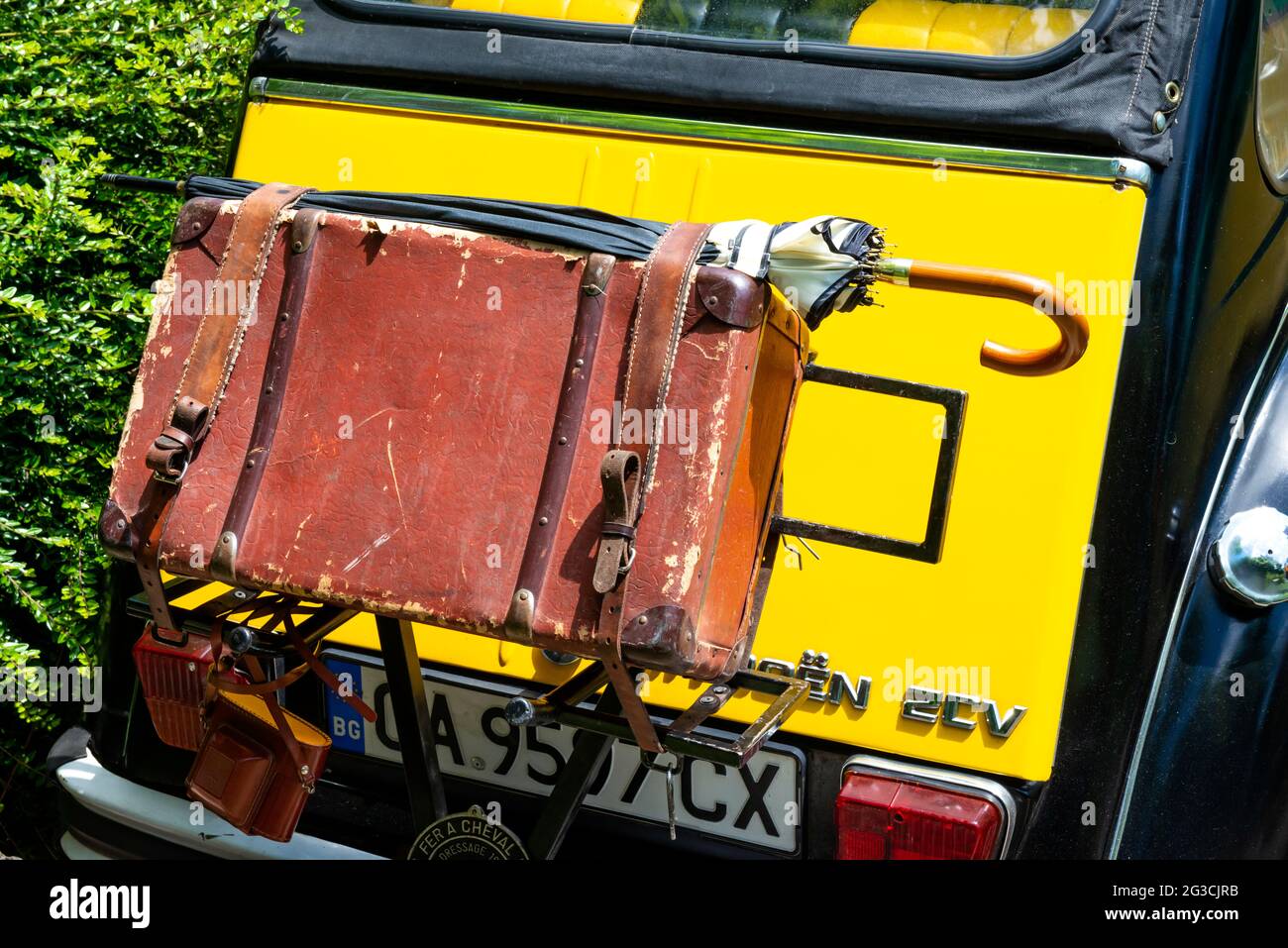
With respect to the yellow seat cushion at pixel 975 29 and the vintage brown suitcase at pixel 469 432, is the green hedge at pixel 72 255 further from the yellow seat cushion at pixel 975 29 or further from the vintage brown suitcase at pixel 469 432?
the yellow seat cushion at pixel 975 29

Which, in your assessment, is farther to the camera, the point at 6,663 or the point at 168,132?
the point at 168,132

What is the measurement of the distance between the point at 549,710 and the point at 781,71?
136 centimetres

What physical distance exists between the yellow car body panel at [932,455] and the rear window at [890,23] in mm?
293

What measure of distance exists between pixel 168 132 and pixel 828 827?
231 centimetres

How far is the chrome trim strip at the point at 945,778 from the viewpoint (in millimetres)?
2250

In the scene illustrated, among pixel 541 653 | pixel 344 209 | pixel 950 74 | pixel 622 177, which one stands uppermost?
pixel 950 74

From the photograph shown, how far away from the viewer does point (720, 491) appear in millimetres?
1959

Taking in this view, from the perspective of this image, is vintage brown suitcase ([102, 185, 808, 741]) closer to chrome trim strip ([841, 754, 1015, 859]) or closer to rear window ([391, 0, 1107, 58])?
chrome trim strip ([841, 754, 1015, 859])

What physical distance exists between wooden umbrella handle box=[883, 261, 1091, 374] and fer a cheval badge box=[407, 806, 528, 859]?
1.12m

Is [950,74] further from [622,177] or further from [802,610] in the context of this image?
[802,610]

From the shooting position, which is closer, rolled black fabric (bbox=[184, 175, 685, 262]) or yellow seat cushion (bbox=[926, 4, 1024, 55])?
rolled black fabric (bbox=[184, 175, 685, 262])

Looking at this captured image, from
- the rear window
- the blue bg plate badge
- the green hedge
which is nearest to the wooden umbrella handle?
the rear window

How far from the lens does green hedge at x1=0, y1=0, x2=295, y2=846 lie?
292 cm
